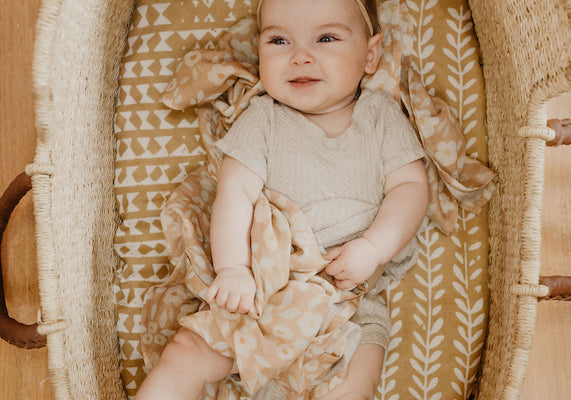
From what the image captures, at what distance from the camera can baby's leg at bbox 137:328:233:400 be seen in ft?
3.35

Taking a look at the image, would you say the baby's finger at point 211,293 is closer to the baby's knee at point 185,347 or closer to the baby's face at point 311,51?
the baby's knee at point 185,347

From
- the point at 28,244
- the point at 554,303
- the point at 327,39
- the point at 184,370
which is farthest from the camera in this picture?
the point at 28,244

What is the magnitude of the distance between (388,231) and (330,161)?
182 millimetres

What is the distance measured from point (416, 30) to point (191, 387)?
0.89m

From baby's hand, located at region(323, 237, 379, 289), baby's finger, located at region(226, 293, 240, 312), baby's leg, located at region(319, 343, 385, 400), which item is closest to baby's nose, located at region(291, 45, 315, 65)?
baby's hand, located at region(323, 237, 379, 289)

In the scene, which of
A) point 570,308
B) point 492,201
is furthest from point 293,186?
point 570,308

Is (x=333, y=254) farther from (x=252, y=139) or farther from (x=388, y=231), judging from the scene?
(x=252, y=139)

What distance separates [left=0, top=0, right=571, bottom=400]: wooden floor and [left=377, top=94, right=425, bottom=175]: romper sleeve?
52 centimetres

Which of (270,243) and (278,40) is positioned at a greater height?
(278,40)

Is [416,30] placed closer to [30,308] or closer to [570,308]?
[570,308]

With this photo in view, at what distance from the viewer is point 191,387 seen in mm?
1041

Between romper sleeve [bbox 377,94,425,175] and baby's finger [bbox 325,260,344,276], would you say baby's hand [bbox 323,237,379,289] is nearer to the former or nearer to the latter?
baby's finger [bbox 325,260,344,276]

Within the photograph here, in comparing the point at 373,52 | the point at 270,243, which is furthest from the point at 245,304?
the point at 373,52

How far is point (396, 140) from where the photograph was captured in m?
1.17
